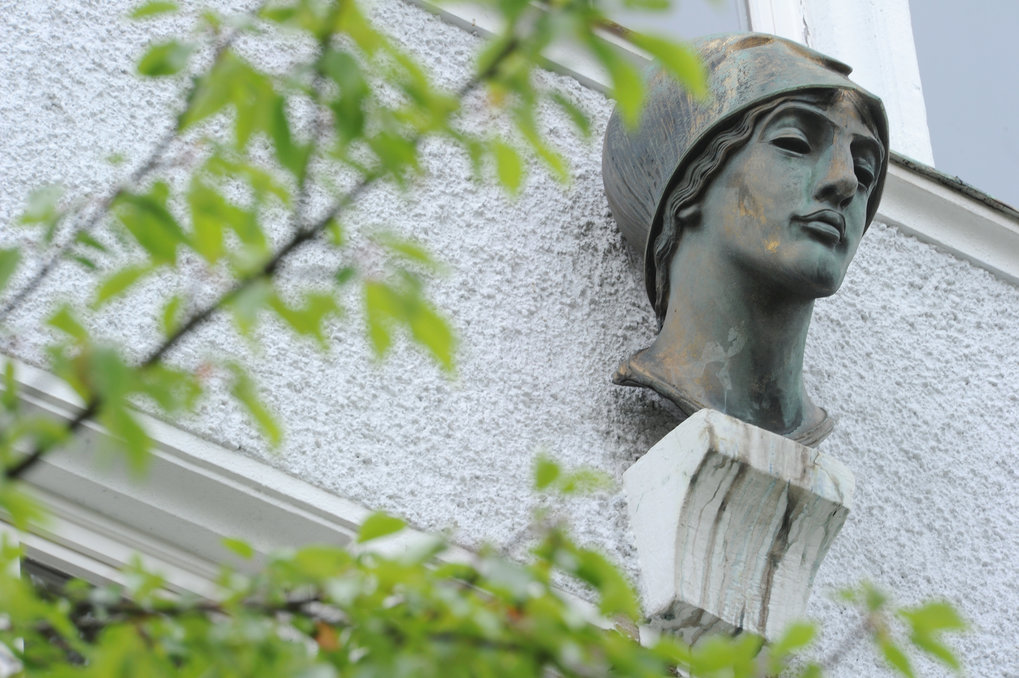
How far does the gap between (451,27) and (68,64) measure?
706 mm

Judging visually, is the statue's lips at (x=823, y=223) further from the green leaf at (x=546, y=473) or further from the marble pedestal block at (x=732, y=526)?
the green leaf at (x=546, y=473)

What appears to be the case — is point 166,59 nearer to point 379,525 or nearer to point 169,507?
point 379,525

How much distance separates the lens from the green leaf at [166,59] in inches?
57.4

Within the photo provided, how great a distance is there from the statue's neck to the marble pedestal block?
0.47 ft

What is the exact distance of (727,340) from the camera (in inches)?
108

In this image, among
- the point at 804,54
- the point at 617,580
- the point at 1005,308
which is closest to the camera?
the point at 617,580

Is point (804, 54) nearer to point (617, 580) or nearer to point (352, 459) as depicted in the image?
point (352, 459)

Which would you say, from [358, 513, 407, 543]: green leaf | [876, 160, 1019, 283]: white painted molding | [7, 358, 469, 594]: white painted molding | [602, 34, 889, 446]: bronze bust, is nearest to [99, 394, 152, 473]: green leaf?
[358, 513, 407, 543]: green leaf

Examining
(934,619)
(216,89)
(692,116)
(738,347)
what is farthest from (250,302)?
(692,116)

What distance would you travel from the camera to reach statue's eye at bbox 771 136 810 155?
109 inches

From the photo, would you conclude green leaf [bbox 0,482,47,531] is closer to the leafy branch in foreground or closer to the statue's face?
the leafy branch in foreground

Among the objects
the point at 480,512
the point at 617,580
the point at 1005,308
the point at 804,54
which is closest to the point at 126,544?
the point at 480,512

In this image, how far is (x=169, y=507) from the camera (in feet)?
7.84


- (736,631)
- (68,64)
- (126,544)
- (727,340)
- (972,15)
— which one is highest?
(68,64)
